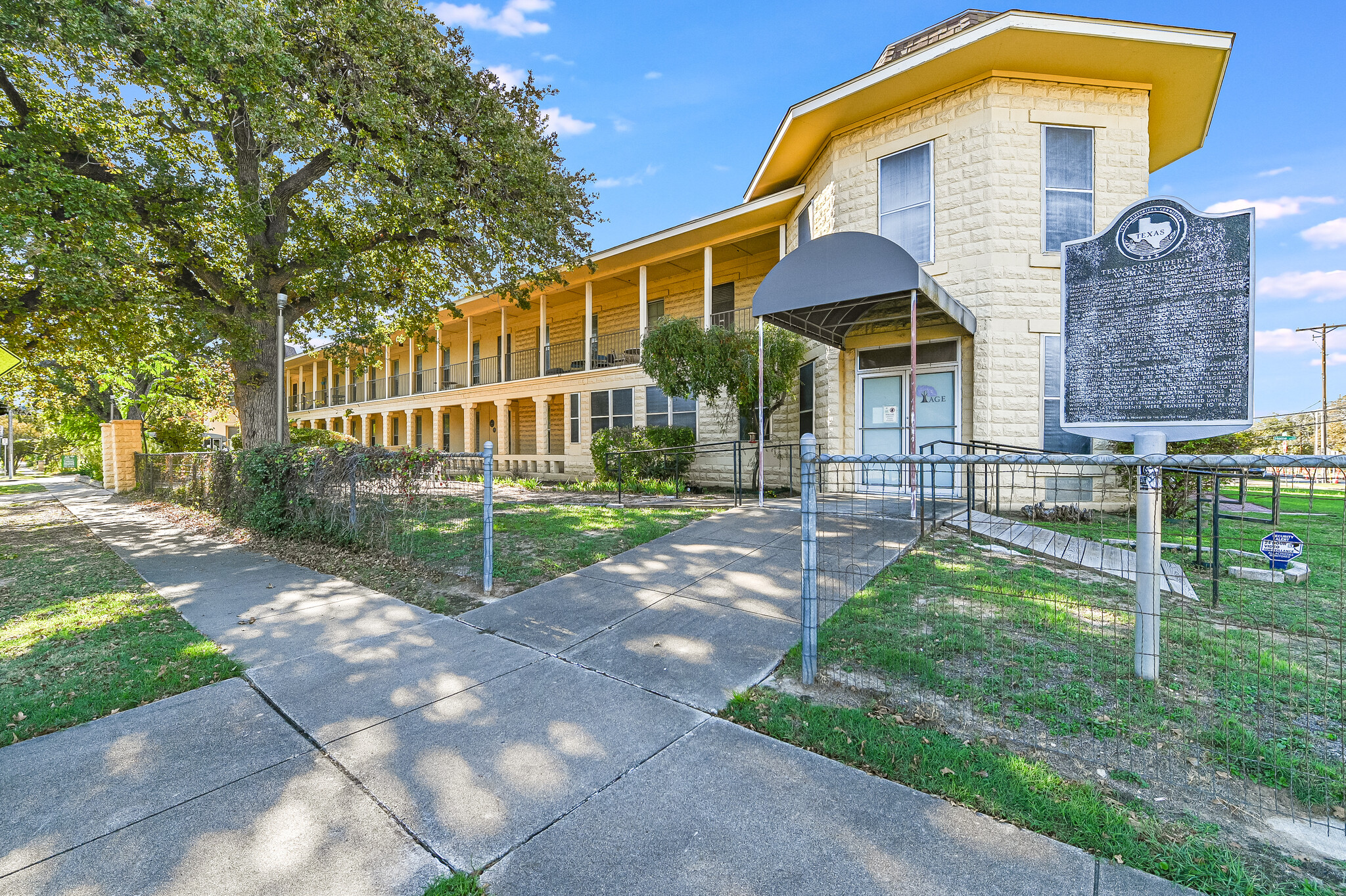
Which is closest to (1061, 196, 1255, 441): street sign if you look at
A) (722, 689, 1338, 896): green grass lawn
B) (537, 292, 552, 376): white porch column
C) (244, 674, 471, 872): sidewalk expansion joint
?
(722, 689, 1338, 896): green grass lawn

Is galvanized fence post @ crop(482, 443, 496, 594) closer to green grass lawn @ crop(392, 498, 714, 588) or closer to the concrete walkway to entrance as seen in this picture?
green grass lawn @ crop(392, 498, 714, 588)

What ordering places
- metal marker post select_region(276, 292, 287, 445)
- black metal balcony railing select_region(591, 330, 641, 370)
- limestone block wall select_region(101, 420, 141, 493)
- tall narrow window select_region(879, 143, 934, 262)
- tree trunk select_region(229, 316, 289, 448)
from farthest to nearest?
limestone block wall select_region(101, 420, 141, 493)
black metal balcony railing select_region(591, 330, 641, 370)
tree trunk select_region(229, 316, 289, 448)
metal marker post select_region(276, 292, 287, 445)
tall narrow window select_region(879, 143, 934, 262)

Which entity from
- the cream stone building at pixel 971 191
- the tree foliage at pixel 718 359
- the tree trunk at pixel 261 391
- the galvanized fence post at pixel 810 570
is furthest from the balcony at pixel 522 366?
the tree trunk at pixel 261 391

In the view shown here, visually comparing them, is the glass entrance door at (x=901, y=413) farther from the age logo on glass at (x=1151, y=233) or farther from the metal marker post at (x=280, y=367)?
the metal marker post at (x=280, y=367)

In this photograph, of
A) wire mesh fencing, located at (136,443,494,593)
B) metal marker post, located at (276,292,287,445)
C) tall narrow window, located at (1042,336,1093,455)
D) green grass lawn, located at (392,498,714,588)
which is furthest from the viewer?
metal marker post, located at (276,292,287,445)

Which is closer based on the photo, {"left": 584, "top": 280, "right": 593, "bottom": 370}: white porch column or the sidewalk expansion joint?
the sidewalk expansion joint

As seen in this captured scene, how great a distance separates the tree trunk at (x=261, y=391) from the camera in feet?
35.9

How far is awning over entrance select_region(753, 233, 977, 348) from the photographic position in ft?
24.8

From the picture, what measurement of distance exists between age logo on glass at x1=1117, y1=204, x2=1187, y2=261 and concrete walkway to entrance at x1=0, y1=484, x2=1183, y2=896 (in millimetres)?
3664

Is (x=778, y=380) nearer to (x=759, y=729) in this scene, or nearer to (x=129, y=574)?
(x=759, y=729)

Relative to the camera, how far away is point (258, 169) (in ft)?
33.1

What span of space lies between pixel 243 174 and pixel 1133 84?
1634 centimetres

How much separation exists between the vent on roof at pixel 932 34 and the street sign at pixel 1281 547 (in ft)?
36.2

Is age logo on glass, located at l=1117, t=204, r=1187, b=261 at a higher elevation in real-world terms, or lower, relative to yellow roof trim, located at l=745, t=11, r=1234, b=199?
lower
